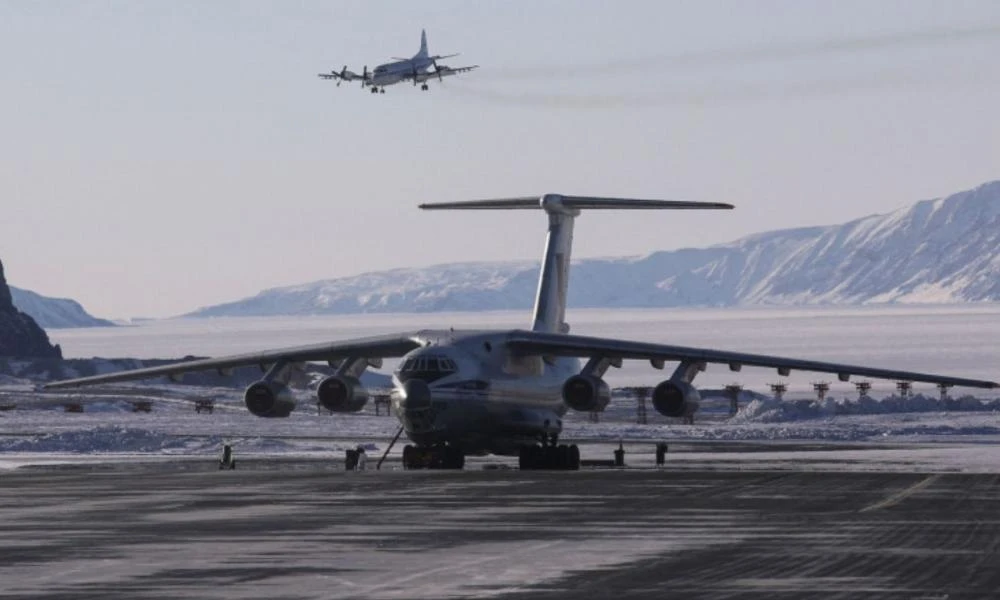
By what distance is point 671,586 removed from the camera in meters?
21.1

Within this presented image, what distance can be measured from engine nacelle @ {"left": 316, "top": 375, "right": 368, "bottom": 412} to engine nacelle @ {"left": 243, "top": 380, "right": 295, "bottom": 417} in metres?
1.02

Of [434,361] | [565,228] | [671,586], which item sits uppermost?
[565,228]

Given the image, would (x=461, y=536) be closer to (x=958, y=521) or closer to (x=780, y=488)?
(x=958, y=521)

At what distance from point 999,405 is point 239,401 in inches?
1885

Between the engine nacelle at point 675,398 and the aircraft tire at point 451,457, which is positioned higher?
the engine nacelle at point 675,398

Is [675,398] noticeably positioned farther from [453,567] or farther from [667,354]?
[453,567]

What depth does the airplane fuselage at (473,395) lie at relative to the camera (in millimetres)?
49938

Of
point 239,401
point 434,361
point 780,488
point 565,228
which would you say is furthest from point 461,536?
point 239,401

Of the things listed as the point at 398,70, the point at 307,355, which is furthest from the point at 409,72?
the point at 307,355

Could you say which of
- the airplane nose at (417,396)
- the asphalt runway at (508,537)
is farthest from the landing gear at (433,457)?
the asphalt runway at (508,537)

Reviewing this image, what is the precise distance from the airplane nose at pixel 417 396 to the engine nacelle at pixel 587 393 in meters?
4.03

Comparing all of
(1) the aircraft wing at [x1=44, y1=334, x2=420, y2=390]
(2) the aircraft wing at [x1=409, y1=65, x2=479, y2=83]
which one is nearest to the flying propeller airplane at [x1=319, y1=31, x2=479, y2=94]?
(2) the aircraft wing at [x1=409, y1=65, x2=479, y2=83]

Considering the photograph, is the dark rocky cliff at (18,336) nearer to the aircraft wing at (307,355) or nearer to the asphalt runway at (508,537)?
the aircraft wing at (307,355)

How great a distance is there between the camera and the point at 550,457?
173 feet
